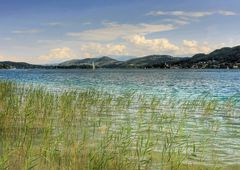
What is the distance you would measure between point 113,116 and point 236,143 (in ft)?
22.0

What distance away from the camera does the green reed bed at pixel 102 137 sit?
9.13m

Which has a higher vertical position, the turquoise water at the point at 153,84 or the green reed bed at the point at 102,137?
the green reed bed at the point at 102,137

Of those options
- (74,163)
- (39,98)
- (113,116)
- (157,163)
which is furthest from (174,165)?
(39,98)

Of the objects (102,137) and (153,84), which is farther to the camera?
(153,84)

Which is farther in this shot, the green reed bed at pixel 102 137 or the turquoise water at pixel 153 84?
the turquoise water at pixel 153 84

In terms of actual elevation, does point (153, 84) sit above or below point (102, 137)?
below

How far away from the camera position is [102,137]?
42.8 ft

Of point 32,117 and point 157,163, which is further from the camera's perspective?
point 32,117

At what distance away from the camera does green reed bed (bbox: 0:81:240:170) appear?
9.13 m

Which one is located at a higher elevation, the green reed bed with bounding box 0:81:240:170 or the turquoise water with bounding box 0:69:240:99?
the green reed bed with bounding box 0:81:240:170

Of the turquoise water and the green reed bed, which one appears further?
the turquoise water

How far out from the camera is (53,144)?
30.2 ft

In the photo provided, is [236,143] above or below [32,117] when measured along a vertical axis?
below

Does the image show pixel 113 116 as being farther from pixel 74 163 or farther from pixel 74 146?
pixel 74 163
